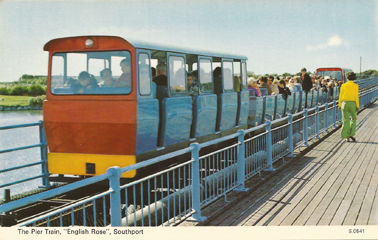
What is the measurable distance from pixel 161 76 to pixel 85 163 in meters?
2.24

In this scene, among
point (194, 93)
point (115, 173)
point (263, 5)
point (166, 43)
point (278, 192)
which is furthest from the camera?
point (194, 93)

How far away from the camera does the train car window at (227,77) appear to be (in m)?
11.8

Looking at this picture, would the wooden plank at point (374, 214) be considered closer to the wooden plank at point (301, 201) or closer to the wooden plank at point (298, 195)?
the wooden plank at point (298, 195)

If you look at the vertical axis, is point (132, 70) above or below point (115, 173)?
above

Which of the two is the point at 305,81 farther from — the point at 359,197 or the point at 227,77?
the point at 359,197

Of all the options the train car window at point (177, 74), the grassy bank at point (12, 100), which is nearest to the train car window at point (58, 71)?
the grassy bank at point (12, 100)

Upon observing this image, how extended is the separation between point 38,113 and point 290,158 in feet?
18.7

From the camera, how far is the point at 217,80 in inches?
458

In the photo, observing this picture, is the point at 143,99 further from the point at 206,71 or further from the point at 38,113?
the point at 206,71

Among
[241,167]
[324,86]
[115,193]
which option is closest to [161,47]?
[241,167]

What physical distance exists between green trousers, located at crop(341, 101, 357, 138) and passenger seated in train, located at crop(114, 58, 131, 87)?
6.85m

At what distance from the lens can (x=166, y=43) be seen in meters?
9.16

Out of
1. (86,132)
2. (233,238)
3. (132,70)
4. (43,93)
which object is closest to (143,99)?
(132,70)

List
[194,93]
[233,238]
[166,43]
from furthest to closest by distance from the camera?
[194,93] < [166,43] < [233,238]
